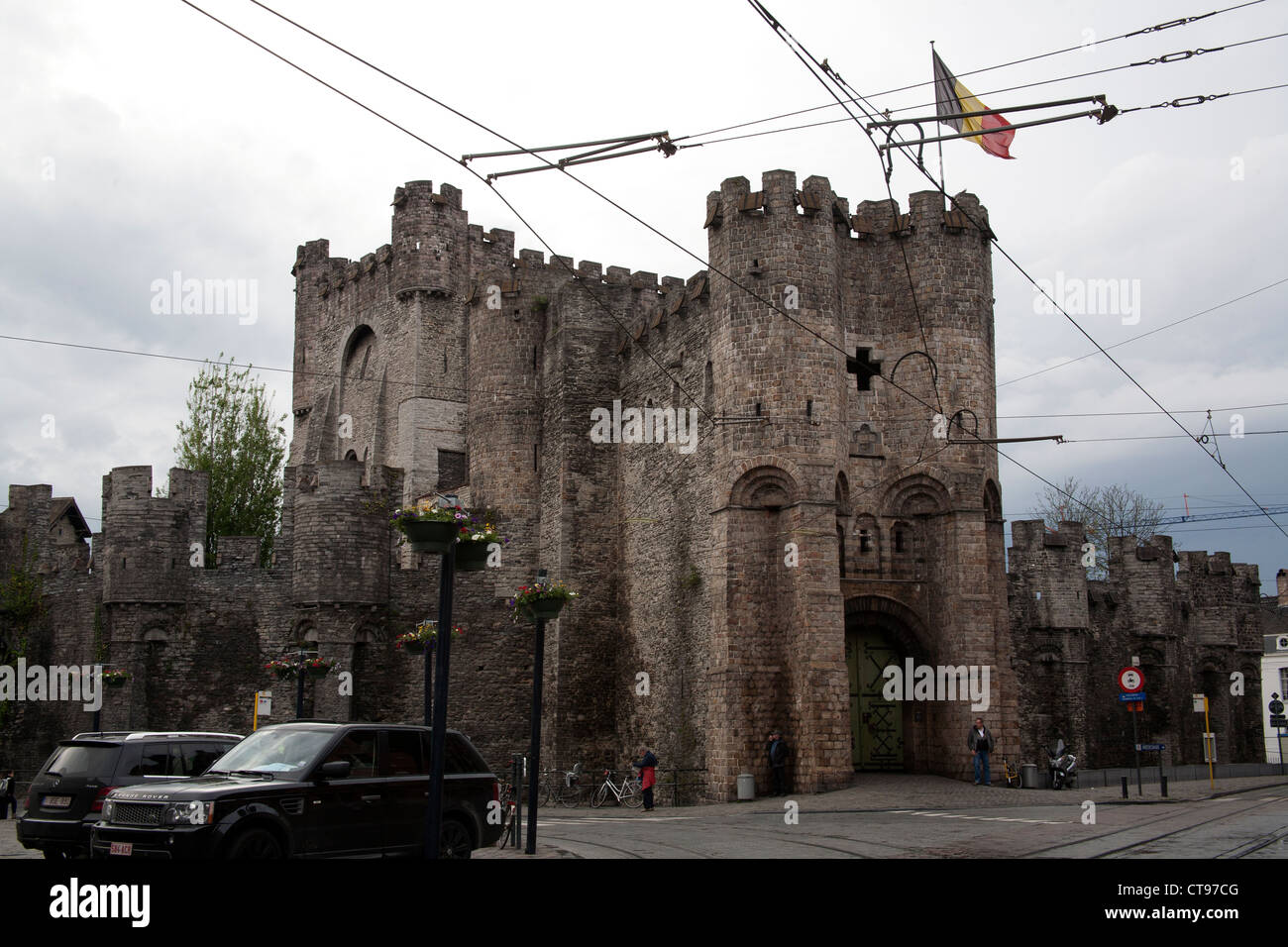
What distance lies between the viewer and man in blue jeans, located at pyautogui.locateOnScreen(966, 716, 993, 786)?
22.7 m

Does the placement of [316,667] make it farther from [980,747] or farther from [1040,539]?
[1040,539]

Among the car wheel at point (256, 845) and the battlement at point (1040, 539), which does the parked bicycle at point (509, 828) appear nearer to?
the car wheel at point (256, 845)

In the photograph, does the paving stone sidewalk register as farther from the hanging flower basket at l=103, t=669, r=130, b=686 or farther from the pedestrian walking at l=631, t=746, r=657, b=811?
the hanging flower basket at l=103, t=669, r=130, b=686

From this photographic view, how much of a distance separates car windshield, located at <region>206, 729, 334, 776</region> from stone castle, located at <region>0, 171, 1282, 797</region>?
12543 millimetres

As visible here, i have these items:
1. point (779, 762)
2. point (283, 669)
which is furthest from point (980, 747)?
point (283, 669)

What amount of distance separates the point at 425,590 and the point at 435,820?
20011 mm

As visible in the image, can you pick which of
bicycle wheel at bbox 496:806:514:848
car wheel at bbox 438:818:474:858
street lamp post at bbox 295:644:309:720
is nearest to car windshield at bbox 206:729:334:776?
car wheel at bbox 438:818:474:858

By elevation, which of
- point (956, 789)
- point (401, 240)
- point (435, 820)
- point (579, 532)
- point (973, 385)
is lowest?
point (956, 789)

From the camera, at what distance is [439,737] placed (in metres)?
11.0

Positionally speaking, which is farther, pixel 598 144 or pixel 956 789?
pixel 956 789

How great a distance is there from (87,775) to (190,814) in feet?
12.4

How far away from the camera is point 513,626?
101ft
